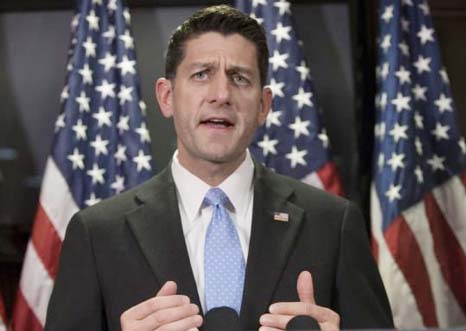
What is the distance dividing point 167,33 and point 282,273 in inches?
69.3

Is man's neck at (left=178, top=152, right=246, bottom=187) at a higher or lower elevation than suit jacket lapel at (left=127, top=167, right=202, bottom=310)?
higher

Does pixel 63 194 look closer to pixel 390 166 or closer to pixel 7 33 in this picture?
pixel 7 33

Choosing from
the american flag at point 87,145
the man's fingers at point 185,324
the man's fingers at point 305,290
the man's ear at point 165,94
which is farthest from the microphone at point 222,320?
the american flag at point 87,145

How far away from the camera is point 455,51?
3.52 m

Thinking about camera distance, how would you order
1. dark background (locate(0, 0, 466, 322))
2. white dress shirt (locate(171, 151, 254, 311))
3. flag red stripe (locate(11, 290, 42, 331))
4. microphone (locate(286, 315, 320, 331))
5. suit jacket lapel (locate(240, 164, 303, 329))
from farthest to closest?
dark background (locate(0, 0, 466, 322)), flag red stripe (locate(11, 290, 42, 331)), white dress shirt (locate(171, 151, 254, 311)), suit jacket lapel (locate(240, 164, 303, 329)), microphone (locate(286, 315, 320, 331))

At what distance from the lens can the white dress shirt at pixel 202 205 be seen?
202cm

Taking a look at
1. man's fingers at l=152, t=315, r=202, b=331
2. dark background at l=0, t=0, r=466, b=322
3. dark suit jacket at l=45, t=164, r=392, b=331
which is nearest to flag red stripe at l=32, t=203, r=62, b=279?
dark background at l=0, t=0, r=466, b=322

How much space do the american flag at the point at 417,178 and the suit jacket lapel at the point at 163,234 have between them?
1220 millimetres

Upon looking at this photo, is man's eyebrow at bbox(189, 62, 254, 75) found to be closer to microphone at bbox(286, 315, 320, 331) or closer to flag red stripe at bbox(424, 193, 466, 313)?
microphone at bbox(286, 315, 320, 331)

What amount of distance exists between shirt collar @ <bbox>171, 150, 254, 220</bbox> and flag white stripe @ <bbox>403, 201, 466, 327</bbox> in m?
1.17

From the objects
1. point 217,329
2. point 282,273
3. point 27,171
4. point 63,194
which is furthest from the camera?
point 27,171

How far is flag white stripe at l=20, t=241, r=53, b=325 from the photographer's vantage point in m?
3.03

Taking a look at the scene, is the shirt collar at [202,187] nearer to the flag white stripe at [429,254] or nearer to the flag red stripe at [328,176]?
the flag red stripe at [328,176]

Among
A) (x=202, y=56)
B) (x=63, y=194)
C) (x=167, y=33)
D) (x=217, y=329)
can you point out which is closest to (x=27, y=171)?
(x=63, y=194)
